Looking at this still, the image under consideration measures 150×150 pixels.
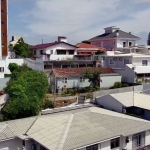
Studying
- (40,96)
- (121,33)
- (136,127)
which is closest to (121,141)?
(136,127)

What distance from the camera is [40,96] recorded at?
2672 centimetres

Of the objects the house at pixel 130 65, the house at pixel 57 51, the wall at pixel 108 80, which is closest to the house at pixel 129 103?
the wall at pixel 108 80

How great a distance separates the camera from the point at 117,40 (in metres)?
57.0

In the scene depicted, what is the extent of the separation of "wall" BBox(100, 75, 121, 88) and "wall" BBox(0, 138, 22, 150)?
19901mm

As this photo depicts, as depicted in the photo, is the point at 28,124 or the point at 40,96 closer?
the point at 28,124

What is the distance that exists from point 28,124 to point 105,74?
64.0 ft

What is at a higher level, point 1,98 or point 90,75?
point 90,75

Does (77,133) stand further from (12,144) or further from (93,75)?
(93,75)

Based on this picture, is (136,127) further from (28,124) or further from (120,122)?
(28,124)

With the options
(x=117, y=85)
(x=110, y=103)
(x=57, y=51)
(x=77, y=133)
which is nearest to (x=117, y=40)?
(x=57, y=51)

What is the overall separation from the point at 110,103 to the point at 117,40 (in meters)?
31.8

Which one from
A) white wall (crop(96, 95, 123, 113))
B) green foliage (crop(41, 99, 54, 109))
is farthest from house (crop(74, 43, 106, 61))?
green foliage (crop(41, 99, 54, 109))

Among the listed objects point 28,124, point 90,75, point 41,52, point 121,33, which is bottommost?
point 28,124

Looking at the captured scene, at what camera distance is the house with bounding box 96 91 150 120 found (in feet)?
85.2
